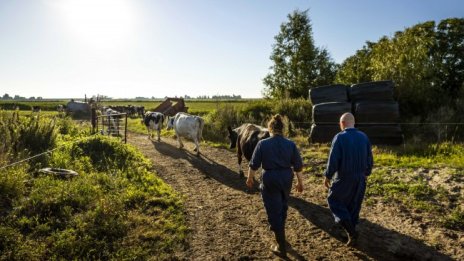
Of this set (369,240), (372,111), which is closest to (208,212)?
(369,240)

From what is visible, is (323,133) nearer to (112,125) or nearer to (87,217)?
(87,217)

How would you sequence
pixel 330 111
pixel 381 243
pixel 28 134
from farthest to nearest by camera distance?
1. pixel 330 111
2. pixel 28 134
3. pixel 381 243

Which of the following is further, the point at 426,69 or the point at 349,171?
the point at 426,69

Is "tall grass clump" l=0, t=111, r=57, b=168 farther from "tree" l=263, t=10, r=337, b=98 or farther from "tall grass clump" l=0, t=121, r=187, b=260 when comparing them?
"tree" l=263, t=10, r=337, b=98

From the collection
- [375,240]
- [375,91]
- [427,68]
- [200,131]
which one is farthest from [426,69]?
[375,240]

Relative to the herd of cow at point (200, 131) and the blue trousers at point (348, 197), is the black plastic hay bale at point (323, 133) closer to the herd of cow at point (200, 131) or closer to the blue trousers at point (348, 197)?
the herd of cow at point (200, 131)

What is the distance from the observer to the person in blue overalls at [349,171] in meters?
5.32

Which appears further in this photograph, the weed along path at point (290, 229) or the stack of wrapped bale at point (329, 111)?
the stack of wrapped bale at point (329, 111)

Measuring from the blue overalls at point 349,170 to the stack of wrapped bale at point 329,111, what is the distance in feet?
30.4

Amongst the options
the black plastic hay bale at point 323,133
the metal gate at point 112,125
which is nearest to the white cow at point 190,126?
the metal gate at point 112,125

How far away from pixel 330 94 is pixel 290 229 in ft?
34.0

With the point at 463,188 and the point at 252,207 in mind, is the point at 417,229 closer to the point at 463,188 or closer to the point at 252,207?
the point at 463,188

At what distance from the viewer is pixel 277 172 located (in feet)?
16.9

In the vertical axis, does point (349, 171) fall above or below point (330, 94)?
below
